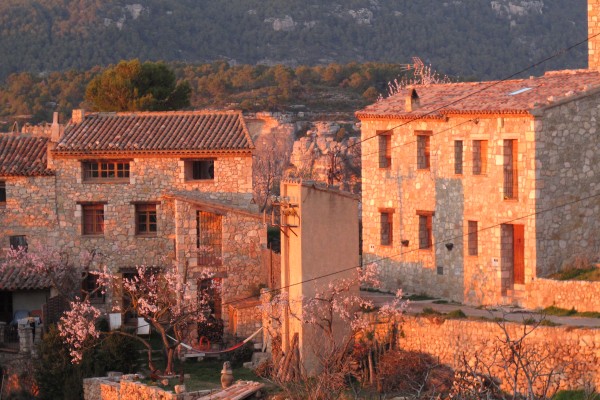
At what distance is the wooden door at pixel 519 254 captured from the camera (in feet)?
116

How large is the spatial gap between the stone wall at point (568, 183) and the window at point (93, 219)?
→ 14.7 m

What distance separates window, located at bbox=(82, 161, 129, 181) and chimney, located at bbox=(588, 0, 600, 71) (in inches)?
557

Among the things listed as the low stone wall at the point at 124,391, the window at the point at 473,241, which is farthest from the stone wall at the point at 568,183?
the low stone wall at the point at 124,391

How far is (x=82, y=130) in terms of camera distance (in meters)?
44.5

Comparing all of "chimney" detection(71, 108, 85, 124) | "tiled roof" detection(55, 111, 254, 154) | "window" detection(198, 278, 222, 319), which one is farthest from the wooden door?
"chimney" detection(71, 108, 85, 124)

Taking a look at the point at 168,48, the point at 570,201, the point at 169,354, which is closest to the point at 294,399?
the point at 169,354

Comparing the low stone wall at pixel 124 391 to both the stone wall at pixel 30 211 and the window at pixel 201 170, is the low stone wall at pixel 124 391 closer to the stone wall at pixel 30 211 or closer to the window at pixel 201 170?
the stone wall at pixel 30 211

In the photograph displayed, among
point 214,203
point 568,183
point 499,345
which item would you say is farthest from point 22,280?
point 499,345

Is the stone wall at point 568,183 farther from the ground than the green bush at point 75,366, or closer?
farther from the ground

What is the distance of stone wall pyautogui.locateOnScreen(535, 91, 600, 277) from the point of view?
1371 inches

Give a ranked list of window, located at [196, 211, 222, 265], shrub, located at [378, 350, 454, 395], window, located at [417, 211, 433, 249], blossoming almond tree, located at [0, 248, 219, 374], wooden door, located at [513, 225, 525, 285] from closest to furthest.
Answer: shrub, located at [378, 350, 454, 395] < wooden door, located at [513, 225, 525, 285] < blossoming almond tree, located at [0, 248, 219, 374] < window, located at [417, 211, 433, 249] < window, located at [196, 211, 222, 265]

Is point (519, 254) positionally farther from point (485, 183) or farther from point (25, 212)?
point (25, 212)

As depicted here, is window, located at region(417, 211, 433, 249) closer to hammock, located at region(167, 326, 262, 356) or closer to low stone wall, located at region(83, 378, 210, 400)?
hammock, located at region(167, 326, 262, 356)

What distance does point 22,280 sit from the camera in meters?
42.8
